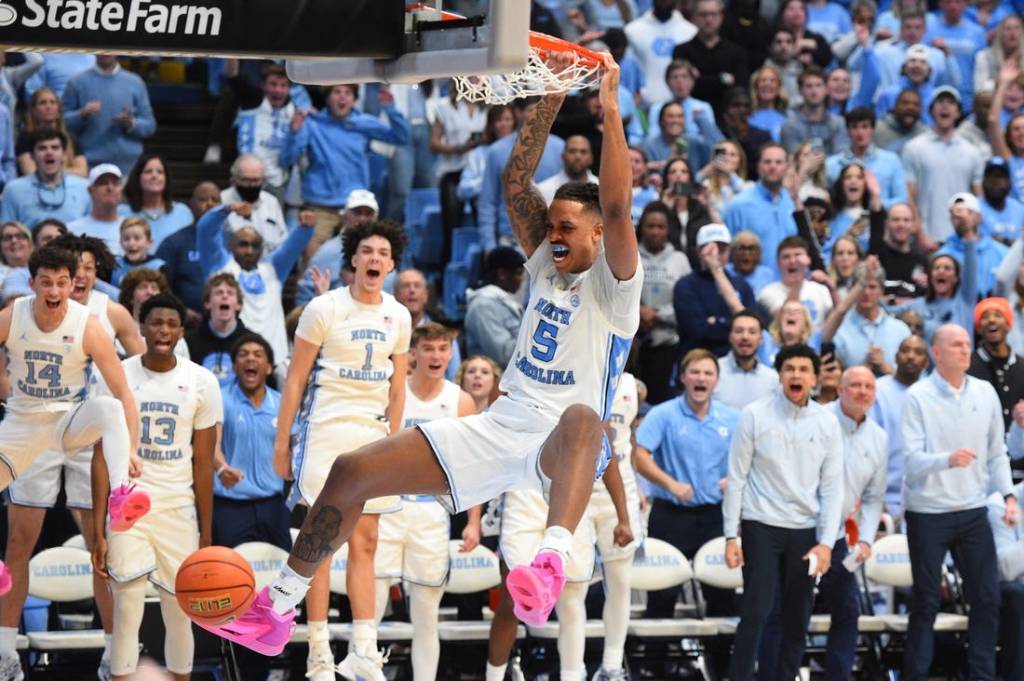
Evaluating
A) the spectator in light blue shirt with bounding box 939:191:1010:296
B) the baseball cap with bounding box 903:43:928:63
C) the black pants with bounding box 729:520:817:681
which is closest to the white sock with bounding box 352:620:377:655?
the black pants with bounding box 729:520:817:681

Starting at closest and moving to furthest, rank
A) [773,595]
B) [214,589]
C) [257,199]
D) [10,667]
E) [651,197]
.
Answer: [214,589]
[10,667]
[773,595]
[257,199]
[651,197]

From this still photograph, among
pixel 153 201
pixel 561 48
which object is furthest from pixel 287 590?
pixel 153 201

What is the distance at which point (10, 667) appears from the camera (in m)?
10.4

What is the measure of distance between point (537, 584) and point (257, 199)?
7.73 metres

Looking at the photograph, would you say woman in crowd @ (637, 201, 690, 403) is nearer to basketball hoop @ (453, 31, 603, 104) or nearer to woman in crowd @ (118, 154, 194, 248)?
woman in crowd @ (118, 154, 194, 248)

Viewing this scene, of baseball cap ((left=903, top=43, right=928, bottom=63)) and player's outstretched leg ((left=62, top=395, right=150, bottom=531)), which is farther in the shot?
baseball cap ((left=903, top=43, right=928, bottom=63))

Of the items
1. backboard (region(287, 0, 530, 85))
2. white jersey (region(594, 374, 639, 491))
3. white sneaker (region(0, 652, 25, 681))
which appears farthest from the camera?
white jersey (region(594, 374, 639, 491))

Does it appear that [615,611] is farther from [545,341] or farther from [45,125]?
[45,125]

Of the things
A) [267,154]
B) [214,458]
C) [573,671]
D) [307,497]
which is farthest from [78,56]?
[573,671]

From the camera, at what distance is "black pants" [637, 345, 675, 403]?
13.6 metres

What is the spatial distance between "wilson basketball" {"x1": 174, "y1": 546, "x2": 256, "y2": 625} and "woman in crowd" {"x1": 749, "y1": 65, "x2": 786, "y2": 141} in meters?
9.96

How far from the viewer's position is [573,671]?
35.6 ft

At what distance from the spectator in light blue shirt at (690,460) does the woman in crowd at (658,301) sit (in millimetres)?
1286

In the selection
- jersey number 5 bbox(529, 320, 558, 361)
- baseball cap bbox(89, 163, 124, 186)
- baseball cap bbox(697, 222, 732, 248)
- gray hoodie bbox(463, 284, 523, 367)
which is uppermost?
baseball cap bbox(89, 163, 124, 186)
